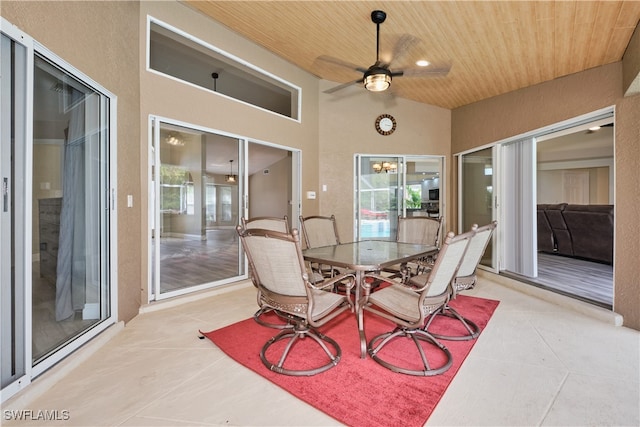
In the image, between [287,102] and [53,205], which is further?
[287,102]

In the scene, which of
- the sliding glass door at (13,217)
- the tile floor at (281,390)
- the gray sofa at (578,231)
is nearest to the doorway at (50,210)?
the sliding glass door at (13,217)

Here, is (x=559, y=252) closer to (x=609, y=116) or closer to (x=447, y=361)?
(x=609, y=116)

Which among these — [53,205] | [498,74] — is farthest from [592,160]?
[53,205]

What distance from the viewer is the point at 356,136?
5.38m

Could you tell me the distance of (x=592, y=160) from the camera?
8.45 meters

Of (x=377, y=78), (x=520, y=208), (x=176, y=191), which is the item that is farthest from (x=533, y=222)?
(x=176, y=191)

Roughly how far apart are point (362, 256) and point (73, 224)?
2327 mm

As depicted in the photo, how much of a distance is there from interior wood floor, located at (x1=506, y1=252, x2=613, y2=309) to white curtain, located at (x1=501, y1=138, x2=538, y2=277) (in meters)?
0.25

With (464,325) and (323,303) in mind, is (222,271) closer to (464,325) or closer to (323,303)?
(323,303)

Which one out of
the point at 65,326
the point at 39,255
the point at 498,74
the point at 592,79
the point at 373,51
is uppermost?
the point at 373,51

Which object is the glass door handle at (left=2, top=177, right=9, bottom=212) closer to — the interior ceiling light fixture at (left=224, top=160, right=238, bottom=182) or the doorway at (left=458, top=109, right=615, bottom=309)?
the interior ceiling light fixture at (left=224, top=160, right=238, bottom=182)

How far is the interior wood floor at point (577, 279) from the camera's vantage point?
341 centimetres

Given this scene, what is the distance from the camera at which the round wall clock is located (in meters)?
5.41

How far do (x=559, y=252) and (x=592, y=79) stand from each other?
12.7 feet
